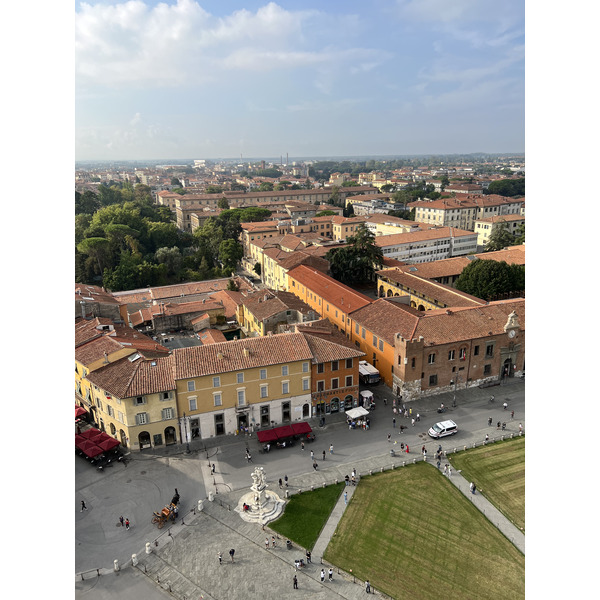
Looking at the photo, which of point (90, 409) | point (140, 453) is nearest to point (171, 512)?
point (140, 453)

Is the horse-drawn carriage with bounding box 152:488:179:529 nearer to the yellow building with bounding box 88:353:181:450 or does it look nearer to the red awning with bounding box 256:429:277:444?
the yellow building with bounding box 88:353:181:450

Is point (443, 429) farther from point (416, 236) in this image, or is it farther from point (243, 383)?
point (416, 236)

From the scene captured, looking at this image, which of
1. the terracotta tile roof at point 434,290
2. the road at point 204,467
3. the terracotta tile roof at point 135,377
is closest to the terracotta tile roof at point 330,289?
the terracotta tile roof at point 434,290

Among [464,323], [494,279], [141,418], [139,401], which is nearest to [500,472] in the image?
[464,323]

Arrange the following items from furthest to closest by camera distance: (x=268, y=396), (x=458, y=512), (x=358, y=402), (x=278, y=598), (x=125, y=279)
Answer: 1. (x=125, y=279)
2. (x=358, y=402)
3. (x=268, y=396)
4. (x=458, y=512)
5. (x=278, y=598)

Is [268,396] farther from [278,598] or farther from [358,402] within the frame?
[278,598]

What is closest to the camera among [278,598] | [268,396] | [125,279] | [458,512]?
[278,598]

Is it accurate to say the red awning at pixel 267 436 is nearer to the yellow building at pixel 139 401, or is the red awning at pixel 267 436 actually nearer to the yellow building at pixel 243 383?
the yellow building at pixel 243 383
